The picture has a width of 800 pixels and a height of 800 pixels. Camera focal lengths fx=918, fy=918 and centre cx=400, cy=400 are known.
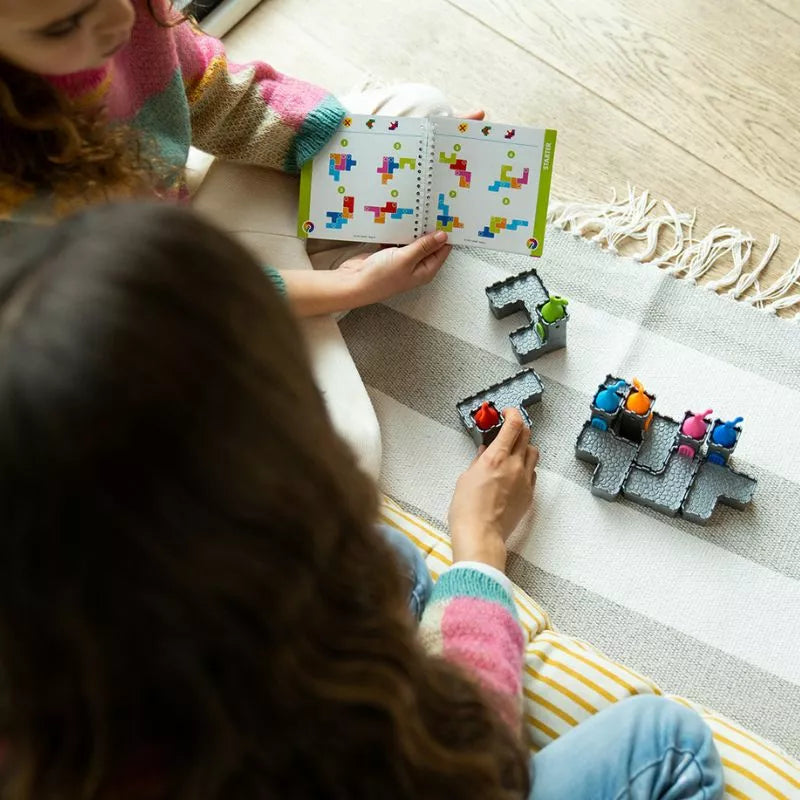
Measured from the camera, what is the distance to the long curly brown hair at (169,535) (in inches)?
16.6

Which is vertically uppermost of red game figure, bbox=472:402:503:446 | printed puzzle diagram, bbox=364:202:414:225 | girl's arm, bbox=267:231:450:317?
printed puzzle diagram, bbox=364:202:414:225

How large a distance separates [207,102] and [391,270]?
32 centimetres

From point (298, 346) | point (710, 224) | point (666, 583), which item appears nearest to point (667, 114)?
point (710, 224)

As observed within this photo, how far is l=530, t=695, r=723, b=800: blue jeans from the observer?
31.2 inches

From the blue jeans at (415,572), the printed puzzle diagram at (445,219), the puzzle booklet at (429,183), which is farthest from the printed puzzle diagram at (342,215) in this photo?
the blue jeans at (415,572)

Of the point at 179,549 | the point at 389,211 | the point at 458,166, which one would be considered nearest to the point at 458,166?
the point at 458,166

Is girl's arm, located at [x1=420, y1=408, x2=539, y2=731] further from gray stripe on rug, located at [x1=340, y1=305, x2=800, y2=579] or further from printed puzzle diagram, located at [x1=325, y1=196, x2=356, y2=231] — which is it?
printed puzzle diagram, located at [x1=325, y1=196, x2=356, y2=231]

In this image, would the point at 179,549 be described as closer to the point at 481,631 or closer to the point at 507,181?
the point at 481,631

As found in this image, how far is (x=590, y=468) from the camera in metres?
1.18

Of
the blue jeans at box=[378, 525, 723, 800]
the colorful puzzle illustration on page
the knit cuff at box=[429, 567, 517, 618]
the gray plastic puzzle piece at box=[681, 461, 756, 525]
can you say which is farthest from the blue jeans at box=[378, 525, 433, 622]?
the colorful puzzle illustration on page

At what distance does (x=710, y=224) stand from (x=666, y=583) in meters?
0.53

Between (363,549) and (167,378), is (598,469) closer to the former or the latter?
(363,549)

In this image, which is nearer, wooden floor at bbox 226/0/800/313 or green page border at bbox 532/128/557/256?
green page border at bbox 532/128/557/256

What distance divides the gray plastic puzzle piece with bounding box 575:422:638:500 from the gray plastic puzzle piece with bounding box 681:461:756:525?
0.27 feet
